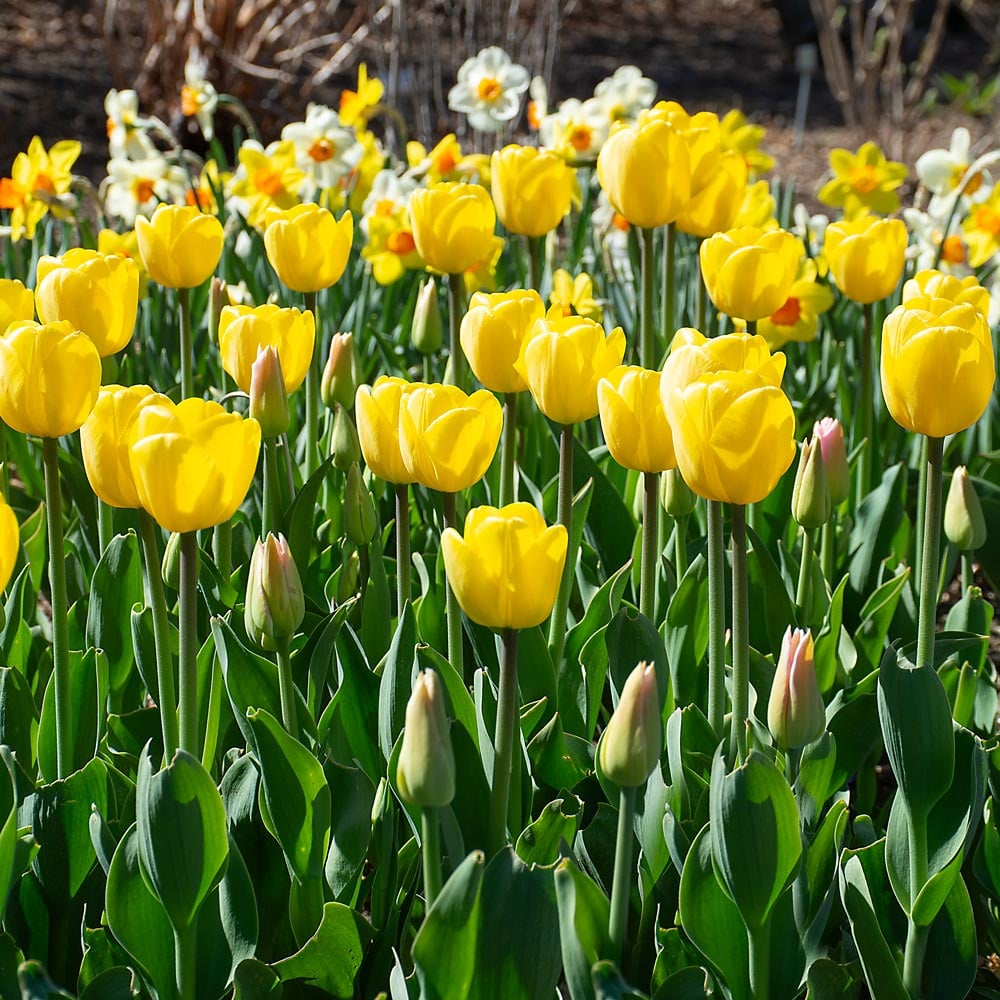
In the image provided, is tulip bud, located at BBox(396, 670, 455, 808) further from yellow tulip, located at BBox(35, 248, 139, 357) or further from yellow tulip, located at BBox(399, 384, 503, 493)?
yellow tulip, located at BBox(35, 248, 139, 357)

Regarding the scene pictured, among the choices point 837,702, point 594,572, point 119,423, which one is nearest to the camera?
point 119,423

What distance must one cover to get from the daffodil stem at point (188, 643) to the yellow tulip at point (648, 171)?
0.92 meters

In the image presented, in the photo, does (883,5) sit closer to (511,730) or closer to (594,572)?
(594,572)

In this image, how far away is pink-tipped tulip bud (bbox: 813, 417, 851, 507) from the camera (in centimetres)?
162

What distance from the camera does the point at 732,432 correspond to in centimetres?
112

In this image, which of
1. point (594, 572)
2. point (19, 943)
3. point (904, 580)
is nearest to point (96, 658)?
point (19, 943)

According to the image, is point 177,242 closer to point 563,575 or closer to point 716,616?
point 563,575

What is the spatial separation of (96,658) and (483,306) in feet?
1.94

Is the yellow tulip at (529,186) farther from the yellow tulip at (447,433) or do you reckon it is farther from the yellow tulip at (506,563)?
the yellow tulip at (506,563)

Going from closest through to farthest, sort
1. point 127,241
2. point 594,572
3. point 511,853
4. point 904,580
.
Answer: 1. point 511,853
2. point 904,580
3. point 594,572
4. point 127,241

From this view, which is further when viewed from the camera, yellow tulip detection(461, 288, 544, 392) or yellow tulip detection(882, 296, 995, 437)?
yellow tulip detection(461, 288, 544, 392)

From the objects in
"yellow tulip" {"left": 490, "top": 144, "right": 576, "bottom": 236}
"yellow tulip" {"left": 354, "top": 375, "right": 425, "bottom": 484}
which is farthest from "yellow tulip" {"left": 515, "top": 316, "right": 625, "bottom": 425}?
"yellow tulip" {"left": 490, "top": 144, "right": 576, "bottom": 236}

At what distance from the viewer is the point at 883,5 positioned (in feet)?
18.8

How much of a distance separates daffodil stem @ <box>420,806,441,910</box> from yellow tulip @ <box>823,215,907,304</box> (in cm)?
128
